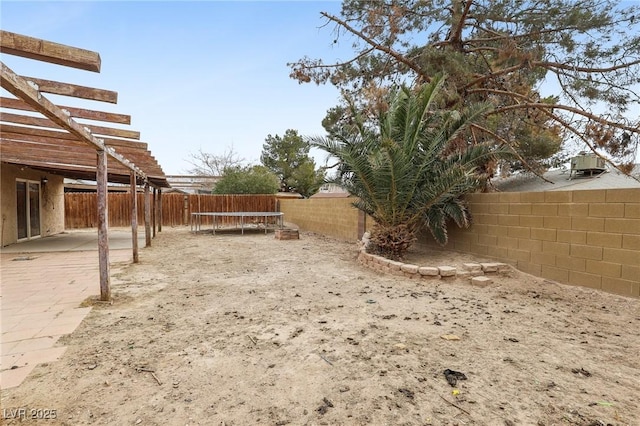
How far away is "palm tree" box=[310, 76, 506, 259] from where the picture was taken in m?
5.47

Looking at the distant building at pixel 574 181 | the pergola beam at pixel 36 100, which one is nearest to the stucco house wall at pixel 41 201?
the pergola beam at pixel 36 100

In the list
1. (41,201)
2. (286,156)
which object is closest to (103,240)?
(41,201)

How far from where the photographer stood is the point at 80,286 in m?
4.65

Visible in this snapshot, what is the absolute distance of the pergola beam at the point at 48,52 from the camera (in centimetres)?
191

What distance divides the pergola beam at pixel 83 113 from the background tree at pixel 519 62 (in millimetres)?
5432

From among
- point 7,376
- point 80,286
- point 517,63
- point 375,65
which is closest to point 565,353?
point 7,376

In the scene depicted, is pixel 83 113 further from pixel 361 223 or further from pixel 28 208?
pixel 28 208

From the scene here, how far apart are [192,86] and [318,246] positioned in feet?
27.0

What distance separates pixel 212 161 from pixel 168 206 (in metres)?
15.6

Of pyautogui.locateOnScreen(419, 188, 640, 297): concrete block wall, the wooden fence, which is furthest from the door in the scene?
pyautogui.locateOnScreen(419, 188, 640, 297): concrete block wall

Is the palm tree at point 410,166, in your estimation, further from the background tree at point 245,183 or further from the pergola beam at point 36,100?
the background tree at point 245,183

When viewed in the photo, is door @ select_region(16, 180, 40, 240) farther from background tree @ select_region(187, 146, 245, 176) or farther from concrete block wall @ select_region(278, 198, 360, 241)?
background tree @ select_region(187, 146, 245, 176)

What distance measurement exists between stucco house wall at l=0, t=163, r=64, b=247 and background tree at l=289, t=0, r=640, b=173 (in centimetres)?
793

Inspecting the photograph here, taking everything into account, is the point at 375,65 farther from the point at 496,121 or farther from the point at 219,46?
the point at 219,46
